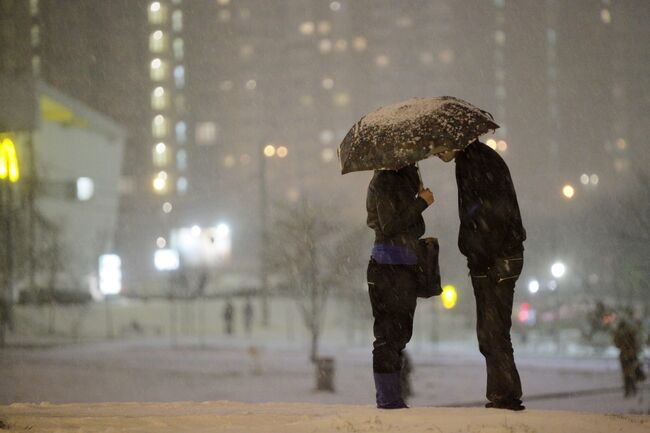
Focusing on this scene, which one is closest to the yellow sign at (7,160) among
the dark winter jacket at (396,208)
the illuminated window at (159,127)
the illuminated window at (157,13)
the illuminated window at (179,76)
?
the dark winter jacket at (396,208)

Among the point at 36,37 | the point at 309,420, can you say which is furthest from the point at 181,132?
the point at 309,420

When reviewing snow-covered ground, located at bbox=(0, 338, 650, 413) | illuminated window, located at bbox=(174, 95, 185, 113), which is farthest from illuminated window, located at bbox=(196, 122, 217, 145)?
snow-covered ground, located at bbox=(0, 338, 650, 413)

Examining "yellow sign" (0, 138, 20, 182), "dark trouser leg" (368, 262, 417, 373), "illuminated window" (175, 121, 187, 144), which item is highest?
"illuminated window" (175, 121, 187, 144)

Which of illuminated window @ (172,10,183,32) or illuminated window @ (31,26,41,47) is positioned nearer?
illuminated window @ (31,26,41,47)

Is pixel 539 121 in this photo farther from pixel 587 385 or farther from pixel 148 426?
pixel 148 426

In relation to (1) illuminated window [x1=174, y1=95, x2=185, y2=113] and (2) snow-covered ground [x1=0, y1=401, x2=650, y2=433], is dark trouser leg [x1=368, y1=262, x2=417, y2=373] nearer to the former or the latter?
(2) snow-covered ground [x1=0, y1=401, x2=650, y2=433]

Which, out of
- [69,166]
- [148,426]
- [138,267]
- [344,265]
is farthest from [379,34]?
[148,426]

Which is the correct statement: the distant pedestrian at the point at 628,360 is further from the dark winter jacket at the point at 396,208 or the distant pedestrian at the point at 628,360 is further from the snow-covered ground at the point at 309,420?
the dark winter jacket at the point at 396,208

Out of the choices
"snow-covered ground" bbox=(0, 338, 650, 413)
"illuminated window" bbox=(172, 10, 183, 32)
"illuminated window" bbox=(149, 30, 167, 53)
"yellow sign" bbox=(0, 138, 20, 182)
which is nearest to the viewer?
"yellow sign" bbox=(0, 138, 20, 182)

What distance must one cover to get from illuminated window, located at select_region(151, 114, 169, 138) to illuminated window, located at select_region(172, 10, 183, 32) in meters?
14.7

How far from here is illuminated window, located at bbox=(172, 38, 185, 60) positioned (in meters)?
123

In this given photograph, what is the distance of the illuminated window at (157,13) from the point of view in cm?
12275

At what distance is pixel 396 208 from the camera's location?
6.25 metres

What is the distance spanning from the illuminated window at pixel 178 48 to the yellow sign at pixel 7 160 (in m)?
111
